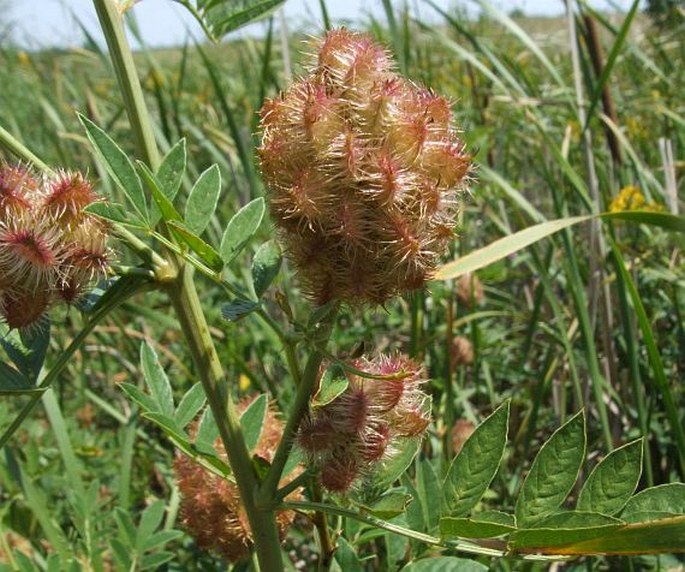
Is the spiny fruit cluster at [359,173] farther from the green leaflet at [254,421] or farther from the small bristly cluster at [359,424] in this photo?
the green leaflet at [254,421]

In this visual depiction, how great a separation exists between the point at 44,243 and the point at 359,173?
0.91 feet

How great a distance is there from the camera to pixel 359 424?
824 mm

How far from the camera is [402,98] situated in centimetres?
73

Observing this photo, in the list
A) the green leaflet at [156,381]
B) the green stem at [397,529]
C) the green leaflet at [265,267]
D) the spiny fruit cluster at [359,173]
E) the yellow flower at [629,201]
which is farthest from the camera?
the yellow flower at [629,201]

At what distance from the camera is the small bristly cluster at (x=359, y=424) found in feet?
2.69

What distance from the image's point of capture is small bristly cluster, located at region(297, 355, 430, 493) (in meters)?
0.82

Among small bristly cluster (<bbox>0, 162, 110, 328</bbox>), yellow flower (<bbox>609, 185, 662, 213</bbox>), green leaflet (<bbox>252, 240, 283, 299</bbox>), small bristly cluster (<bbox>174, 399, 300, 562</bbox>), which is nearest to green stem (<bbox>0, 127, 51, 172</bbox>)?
small bristly cluster (<bbox>0, 162, 110, 328</bbox>)

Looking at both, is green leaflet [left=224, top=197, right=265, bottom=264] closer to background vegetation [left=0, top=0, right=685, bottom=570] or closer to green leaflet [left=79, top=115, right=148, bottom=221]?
green leaflet [left=79, top=115, right=148, bottom=221]

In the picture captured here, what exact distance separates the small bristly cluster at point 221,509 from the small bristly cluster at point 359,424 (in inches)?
11.4

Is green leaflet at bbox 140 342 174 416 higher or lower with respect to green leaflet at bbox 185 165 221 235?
lower

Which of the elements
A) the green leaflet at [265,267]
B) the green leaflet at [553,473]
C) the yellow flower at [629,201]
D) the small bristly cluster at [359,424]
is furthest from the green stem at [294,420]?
the yellow flower at [629,201]

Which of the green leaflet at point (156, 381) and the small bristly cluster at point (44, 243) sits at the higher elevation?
the small bristly cluster at point (44, 243)

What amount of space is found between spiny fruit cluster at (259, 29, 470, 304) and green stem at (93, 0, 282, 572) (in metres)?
0.16

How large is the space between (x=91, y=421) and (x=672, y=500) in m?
1.68
